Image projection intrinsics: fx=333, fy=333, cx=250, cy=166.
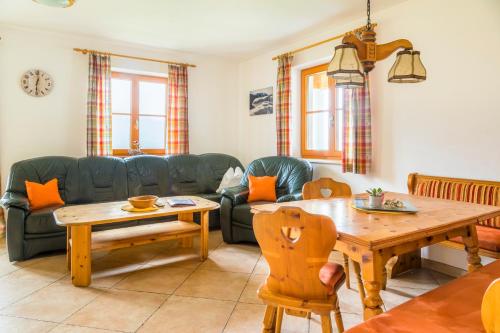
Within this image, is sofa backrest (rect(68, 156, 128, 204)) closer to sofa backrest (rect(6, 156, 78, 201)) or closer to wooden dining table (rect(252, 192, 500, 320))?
sofa backrest (rect(6, 156, 78, 201))

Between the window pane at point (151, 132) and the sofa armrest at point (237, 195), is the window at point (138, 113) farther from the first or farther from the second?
the sofa armrest at point (237, 195)

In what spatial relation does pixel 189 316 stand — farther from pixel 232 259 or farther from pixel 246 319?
pixel 232 259

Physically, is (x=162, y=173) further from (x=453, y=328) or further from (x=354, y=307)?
(x=453, y=328)

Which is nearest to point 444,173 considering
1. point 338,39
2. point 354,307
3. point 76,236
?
point 354,307

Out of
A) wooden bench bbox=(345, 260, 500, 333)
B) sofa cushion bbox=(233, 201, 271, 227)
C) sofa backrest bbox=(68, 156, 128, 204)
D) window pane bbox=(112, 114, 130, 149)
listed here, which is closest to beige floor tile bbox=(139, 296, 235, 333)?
wooden bench bbox=(345, 260, 500, 333)

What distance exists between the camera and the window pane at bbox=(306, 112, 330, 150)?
13.9 feet

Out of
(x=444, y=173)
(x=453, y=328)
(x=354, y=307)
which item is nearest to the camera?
(x=453, y=328)

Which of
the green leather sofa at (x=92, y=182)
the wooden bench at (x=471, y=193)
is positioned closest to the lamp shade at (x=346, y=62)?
the wooden bench at (x=471, y=193)

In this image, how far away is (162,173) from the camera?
450cm

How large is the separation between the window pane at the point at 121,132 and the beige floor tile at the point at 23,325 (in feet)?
9.57

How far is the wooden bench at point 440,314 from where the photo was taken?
1.18m

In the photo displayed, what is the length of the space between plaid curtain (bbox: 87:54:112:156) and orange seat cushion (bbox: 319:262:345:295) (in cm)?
359

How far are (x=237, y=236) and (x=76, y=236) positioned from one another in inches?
67.1

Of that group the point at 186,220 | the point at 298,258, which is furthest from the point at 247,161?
the point at 298,258
